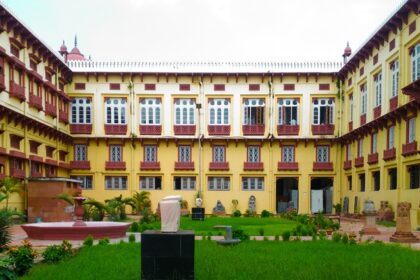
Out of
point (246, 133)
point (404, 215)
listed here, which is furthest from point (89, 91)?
point (404, 215)

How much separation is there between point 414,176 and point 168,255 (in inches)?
693

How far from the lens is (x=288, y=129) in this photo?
35031 mm


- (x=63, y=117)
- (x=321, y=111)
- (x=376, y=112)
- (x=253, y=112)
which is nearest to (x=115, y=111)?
(x=63, y=117)

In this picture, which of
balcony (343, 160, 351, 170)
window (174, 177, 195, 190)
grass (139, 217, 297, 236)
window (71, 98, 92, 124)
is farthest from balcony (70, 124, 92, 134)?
balcony (343, 160, 351, 170)

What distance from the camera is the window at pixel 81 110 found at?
116ft

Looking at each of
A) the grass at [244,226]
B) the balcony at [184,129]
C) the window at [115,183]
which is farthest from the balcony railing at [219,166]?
the grass at [244,226]

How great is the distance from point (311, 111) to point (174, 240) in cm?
2801

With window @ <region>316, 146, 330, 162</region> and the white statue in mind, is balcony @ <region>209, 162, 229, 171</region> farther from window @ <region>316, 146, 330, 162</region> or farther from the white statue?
the white statue

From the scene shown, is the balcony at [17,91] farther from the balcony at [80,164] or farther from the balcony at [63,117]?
the balcony at [80,164]

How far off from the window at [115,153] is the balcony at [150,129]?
6.82 feet

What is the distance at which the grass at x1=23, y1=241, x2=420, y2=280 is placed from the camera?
8945 millimetres

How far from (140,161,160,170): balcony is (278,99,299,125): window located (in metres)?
9.36

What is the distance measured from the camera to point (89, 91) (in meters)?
35.4

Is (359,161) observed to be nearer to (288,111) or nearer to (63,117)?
(288,111)
